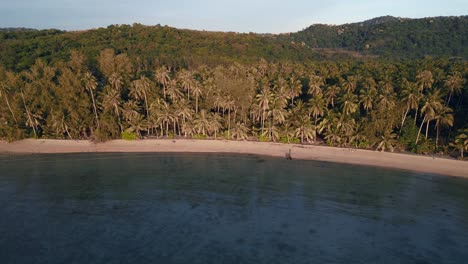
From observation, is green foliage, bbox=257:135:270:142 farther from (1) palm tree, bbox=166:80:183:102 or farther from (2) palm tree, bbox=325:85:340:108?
(1) palm tree, bbox=166:80:183:102

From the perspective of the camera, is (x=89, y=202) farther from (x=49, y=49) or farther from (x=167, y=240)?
(x=49, y=49)

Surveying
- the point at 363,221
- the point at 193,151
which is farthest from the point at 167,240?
the point at 193,151

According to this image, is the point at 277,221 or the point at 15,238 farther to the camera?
the point at 277,221

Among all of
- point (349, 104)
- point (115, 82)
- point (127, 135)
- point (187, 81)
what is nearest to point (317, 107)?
point (349, 104)

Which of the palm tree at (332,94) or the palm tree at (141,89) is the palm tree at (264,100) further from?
the palm tree at (141,89)

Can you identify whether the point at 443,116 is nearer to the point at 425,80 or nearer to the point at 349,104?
the point at 425,80

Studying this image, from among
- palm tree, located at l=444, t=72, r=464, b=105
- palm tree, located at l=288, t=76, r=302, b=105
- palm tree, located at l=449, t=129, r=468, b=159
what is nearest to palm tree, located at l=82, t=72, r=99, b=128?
palm tree, located at l=288, t=76, r=302, b=105
